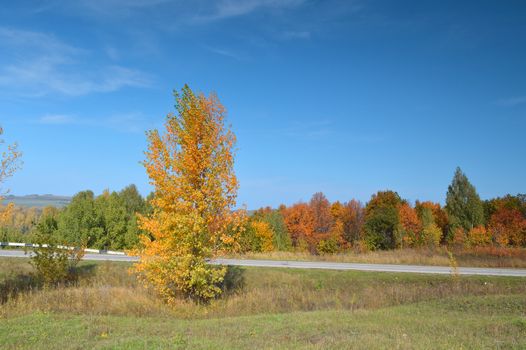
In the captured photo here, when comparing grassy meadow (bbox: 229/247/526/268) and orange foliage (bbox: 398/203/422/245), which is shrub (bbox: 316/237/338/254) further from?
grassy meadow (bbox: 229/247/526/268)

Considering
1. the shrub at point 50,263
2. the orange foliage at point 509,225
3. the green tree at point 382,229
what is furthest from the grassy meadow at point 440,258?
the green tree at point 382,229

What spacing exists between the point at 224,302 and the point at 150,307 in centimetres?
279

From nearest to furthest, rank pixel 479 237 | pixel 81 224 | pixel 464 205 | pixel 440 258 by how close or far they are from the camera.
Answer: pixel 440 258 → pixel 81 224 → pixel 479 237 → pixel 464 205

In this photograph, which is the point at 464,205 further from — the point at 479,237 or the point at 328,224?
the point at 328,224

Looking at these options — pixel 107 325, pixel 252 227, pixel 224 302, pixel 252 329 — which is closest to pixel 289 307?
pixel 224 302

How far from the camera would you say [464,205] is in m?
58.2

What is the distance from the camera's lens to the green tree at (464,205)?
189ft

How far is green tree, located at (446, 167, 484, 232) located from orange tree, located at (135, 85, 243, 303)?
167 feet

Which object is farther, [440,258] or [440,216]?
A: [440,216]

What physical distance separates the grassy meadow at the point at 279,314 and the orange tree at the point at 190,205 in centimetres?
113

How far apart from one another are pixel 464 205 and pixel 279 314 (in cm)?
5270

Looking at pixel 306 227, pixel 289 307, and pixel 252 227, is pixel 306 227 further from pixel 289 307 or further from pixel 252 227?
pixel 289 307

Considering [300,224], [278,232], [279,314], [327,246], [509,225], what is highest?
[300,224]

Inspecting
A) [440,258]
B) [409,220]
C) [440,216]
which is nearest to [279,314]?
[440,258]
